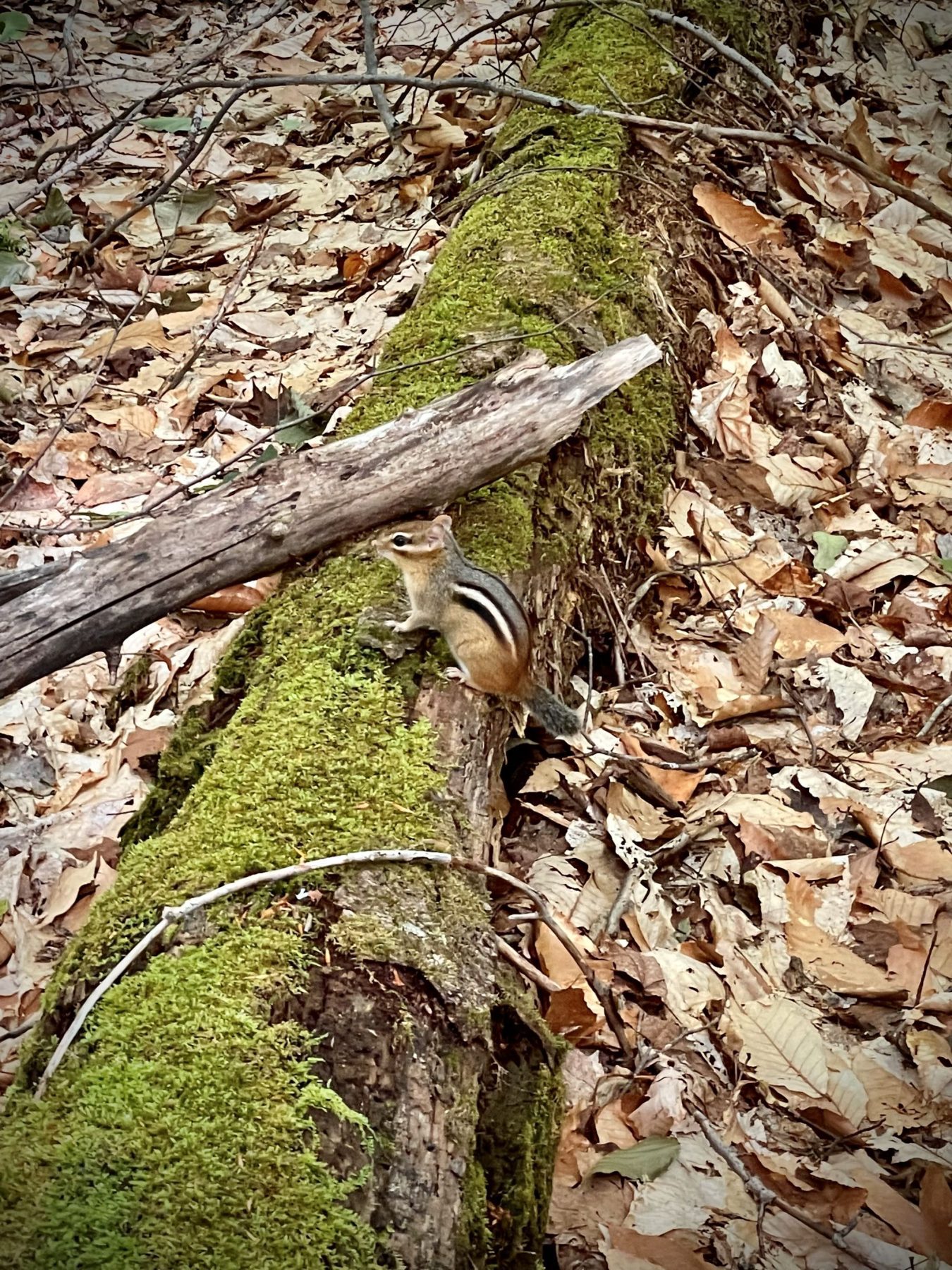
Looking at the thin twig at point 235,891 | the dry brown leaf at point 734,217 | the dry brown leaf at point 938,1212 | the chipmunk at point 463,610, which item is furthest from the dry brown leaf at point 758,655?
the dry brown leaf at point 734,217

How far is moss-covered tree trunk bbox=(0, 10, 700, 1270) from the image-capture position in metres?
1.77

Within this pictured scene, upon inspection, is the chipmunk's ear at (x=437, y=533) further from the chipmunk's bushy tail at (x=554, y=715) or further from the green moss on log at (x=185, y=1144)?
the green moss on log at (x=185, y=1144)

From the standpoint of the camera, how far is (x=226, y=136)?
732 centimetres

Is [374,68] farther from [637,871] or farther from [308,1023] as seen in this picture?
[308,1023]

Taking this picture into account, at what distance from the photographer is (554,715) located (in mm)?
3344

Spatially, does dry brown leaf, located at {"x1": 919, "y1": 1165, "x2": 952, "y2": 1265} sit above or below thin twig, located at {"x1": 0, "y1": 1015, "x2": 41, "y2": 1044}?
below

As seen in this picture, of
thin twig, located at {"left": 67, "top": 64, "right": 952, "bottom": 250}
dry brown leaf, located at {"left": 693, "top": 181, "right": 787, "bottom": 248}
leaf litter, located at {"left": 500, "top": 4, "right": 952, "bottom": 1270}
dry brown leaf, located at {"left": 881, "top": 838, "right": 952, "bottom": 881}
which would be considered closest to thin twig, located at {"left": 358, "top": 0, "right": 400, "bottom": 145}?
thin twig, located at {"left": 67, "top": 64, "right": 952, "bottom": 250}

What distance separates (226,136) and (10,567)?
435 cm

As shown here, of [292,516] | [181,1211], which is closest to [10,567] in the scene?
[292,516]

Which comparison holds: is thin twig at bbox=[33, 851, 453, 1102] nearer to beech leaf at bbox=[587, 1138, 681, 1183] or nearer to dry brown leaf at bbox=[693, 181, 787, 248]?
beech leaf at bbox=[587, 1138, 681, 1183]

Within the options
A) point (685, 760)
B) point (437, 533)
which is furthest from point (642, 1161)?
point (437, 533)

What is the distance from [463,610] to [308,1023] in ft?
4.20

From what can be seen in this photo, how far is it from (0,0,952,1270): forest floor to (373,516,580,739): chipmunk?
0.56m

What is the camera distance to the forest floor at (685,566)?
2.63 metres
